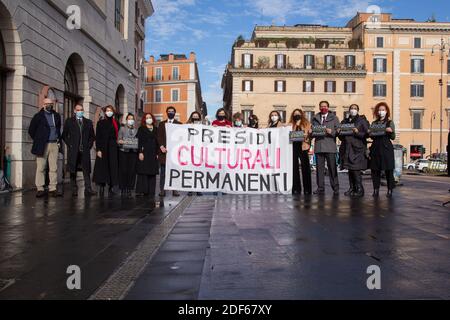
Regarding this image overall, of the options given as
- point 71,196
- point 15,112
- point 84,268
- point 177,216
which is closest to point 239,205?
point 177,216

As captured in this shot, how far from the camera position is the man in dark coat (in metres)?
12.0

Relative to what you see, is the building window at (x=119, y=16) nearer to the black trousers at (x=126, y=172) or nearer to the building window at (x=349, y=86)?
the black trousers at (x=126, y=172)

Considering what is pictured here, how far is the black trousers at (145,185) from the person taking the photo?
12.1 metres

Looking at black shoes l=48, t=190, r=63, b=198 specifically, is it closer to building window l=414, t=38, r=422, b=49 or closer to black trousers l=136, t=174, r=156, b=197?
black trousers l=136, t=174, r=156, b=197

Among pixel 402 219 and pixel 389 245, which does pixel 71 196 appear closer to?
pixel 402 219

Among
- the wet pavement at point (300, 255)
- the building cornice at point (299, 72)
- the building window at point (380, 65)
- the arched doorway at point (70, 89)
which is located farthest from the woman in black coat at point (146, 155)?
the building window at point (380, 65)

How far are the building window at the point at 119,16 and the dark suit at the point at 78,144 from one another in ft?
54.2

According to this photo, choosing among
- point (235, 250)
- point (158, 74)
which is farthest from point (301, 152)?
point (158, 74)

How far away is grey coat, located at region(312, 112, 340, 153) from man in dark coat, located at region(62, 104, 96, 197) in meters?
5.05

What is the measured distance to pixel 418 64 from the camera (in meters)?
76.6

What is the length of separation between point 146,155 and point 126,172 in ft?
2.72

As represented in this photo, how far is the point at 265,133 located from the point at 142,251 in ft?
24.6

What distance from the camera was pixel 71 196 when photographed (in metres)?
12.0

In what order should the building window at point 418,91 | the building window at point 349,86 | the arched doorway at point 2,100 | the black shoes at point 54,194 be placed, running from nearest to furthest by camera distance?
the black shoes at point 54,194, the arched doorway at point 2,100, the building window at point 349,86, the building window at point 418,91
